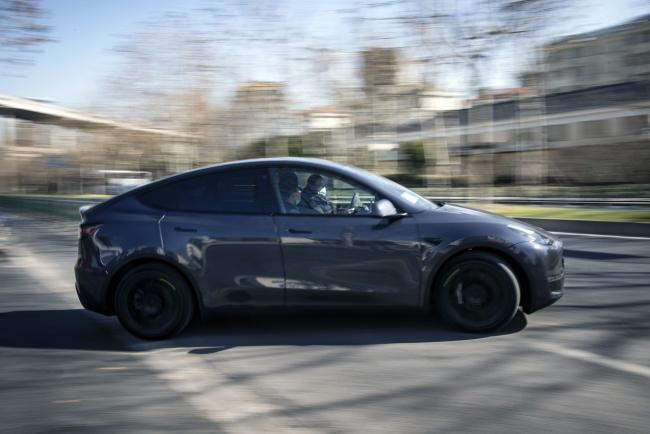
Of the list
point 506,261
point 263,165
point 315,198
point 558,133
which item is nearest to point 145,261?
point 263,165

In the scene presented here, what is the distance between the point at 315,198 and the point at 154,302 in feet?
5.24

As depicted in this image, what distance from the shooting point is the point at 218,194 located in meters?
5.89

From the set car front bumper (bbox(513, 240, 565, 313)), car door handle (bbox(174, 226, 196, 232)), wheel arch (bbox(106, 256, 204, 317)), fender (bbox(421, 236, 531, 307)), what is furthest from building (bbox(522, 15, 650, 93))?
wheel arch (bbox(106, 256, 204, 317))

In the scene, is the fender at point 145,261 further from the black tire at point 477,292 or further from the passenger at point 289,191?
the black tire at point 477,292

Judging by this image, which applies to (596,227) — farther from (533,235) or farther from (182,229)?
(182,229)

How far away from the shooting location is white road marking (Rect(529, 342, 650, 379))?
4637 mm

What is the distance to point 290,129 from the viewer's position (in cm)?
3391

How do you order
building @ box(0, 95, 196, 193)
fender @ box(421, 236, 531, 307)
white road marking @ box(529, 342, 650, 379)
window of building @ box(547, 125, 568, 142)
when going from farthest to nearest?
window of building @ box(547, 125, 568, 142)
building @ box(0, 95, 196, 193)
fender @ box(421, 236, 531, 307)
white road marking @ box(529, 342, 650, 379)

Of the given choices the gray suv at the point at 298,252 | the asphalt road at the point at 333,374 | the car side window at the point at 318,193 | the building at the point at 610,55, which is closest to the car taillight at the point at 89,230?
the gray suv at the point at 298,252

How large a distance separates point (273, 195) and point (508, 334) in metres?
2.23

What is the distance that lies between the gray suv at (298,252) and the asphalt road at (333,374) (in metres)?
0.32

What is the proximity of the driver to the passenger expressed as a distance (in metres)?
0.05

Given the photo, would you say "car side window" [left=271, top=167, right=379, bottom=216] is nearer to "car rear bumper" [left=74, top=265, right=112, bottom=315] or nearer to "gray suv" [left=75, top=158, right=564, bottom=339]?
"gray suv" [left=75, top=158, right=564, bottom=339]

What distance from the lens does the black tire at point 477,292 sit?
5.62 m
